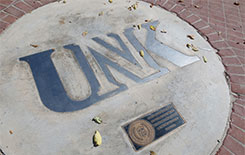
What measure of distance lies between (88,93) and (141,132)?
2.33 ft

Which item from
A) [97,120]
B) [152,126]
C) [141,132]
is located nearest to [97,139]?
[97,120]

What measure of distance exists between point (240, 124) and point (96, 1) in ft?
8.91

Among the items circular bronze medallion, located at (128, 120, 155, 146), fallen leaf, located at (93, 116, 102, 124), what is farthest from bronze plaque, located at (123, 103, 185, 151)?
fallen leaf, located at (93, 116, 102, 124)

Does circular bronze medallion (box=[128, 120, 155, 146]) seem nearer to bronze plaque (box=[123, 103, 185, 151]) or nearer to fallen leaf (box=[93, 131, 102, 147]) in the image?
bronze plaque (box=[123, 103, 185, 151])

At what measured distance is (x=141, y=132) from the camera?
1846 mm

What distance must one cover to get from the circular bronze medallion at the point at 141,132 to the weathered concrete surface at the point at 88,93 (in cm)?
7

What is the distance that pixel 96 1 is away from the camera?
122 inches

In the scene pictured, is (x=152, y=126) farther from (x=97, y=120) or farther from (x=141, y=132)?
(x=97, y=120)

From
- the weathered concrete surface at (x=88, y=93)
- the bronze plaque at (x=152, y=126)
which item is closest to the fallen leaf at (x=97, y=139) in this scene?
the weathered concrete surface at (x=88, y=93)

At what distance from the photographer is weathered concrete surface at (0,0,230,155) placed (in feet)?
5.76

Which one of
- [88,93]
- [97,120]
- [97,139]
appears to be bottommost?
[97,139]

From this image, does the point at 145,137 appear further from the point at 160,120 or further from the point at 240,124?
the point at 240,124

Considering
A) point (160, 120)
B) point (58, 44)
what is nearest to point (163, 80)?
point (160, 120)

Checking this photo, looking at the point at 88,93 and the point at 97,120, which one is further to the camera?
the point at 88,93
